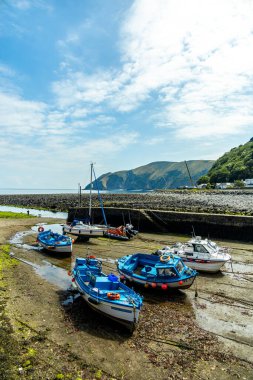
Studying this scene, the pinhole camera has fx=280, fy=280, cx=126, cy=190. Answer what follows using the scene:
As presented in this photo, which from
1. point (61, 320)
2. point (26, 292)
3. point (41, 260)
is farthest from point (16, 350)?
point (41, 260)

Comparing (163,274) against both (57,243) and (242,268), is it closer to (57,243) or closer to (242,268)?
(242,268)

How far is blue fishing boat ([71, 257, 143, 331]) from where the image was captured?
535 inches

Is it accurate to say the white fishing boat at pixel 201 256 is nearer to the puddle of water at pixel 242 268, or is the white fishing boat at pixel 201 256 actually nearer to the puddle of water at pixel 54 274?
the puddle of water at pixel 242 268

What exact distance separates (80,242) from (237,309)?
23158 millimetres

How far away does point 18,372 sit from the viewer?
10.4 m

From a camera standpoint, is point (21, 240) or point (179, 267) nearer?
point (179, 267)

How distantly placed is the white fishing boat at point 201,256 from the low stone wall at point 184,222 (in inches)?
440

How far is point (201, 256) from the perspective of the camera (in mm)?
22953

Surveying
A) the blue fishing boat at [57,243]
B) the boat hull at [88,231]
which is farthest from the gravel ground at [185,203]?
the blue fishing boat at [57,243]

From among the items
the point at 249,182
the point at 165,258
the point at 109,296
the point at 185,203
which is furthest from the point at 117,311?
the point at 249,182

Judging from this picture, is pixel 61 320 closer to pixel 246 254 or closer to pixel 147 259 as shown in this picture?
pixel 147 259

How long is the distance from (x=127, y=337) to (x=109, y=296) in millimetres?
2101

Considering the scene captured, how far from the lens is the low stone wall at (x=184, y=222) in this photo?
112 ft

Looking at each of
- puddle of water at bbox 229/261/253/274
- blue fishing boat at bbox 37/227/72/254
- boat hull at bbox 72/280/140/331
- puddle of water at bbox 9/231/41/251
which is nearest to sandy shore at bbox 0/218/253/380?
boat hull at bbox 72/280/140/331
